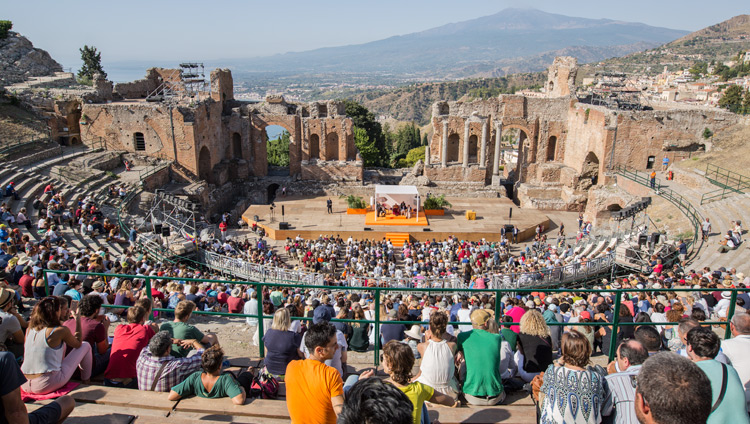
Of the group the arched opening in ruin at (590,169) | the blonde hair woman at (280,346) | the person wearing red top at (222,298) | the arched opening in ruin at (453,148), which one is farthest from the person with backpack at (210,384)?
the arched opening in ruin at (453,148)

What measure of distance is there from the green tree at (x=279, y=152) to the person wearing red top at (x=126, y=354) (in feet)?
162

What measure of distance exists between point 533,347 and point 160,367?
4.50 metres

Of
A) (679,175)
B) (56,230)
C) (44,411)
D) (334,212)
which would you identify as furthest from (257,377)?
(679,175)

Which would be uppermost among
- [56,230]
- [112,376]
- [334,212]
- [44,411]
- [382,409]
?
[382,409]

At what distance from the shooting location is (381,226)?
97.4ft

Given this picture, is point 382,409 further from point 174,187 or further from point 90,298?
point 174,187

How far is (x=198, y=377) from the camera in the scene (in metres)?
5.79

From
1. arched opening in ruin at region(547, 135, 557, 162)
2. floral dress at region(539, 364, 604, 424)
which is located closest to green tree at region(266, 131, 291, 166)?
arched opening in ruin at region(547, 135, 557, 162)

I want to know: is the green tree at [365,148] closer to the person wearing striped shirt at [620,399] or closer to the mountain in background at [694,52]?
the person wearing striped shirt at [620,399]

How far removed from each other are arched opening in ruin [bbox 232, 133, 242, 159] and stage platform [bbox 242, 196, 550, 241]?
6.39 metres

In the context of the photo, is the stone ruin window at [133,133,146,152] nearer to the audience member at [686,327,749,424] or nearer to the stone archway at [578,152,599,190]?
the stone archway at [578,152,599,190]

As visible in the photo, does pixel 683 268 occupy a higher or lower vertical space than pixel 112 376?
lower

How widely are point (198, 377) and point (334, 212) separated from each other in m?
26.7

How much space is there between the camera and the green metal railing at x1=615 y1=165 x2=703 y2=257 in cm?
2159
